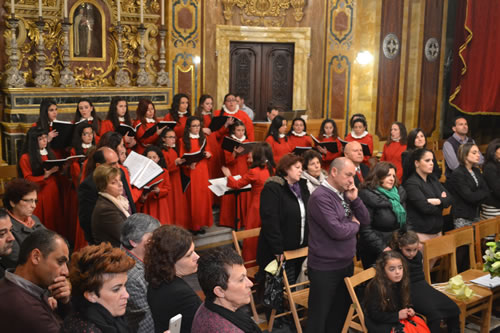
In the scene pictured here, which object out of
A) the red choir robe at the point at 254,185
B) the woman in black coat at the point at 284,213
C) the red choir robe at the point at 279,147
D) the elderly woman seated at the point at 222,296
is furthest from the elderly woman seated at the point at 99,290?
the red choir robe at the point at 279,147

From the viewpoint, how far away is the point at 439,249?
5.61m

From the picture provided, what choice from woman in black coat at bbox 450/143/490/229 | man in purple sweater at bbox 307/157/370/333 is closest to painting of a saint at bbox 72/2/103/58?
woman in black coat at bbox 450/143/490/229

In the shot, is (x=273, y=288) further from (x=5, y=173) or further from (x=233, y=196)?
(x=5, y=173)

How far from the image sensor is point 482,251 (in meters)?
6.77

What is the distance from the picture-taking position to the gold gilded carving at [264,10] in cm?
1123

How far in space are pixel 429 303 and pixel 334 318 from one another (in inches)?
32.0

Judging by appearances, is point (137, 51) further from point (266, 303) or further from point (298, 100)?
point (266, 303)

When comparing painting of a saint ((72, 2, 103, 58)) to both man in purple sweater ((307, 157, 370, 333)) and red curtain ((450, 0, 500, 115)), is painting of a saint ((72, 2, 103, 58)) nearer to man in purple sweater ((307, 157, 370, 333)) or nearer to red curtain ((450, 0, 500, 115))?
man in purple sweater ((307, 157, 370, 333))

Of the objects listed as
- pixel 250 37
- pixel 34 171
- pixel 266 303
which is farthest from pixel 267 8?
pixel 266 303

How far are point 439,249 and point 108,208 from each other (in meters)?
3.08

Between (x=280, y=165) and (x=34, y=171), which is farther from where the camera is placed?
(x=34, y=171)

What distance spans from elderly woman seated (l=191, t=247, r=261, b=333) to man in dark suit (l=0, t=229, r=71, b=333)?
728mm

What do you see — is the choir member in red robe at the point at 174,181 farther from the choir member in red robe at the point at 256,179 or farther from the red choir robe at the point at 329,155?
the red choir robe at the point at 329,155

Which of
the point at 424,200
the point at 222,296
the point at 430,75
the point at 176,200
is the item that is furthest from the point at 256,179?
the point at 430,75
